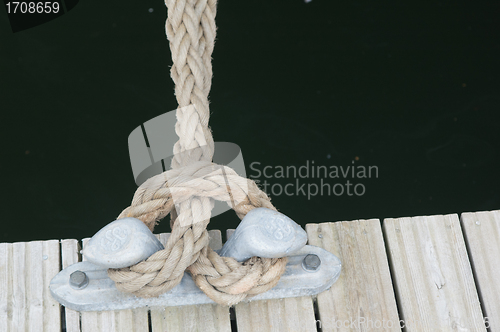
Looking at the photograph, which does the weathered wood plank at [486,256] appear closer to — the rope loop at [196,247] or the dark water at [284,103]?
the rope loop at [196,247]

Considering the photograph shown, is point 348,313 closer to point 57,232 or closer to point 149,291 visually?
point 149,291

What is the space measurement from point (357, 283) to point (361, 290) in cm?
2

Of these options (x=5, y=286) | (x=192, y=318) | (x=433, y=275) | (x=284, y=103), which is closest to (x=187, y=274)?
(x=192, y=318)

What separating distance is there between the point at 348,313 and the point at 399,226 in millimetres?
292

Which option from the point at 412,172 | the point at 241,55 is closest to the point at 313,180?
the point at 412,172

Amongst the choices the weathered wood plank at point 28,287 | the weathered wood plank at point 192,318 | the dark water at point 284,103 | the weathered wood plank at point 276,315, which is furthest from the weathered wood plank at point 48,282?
the dark water at point 284,103

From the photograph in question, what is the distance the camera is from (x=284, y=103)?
116 inches

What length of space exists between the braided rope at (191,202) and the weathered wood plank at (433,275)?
1.28ft

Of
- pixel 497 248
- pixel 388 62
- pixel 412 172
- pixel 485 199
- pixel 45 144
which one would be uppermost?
pixel 388 62

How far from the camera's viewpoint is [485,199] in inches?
111

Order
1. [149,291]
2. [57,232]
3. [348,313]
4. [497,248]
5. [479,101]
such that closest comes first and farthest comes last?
[149,291]
[348,313]
[497,248]
[57,232]
[479,101]

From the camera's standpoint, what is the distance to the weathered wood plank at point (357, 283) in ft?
4.02

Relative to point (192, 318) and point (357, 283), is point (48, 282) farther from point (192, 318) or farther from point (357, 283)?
point (357, 283)

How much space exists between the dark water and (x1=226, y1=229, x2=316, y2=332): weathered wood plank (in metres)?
1.53
